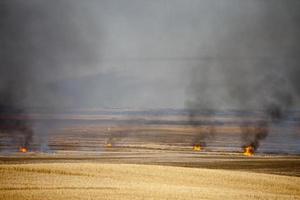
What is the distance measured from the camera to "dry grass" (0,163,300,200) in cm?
1762

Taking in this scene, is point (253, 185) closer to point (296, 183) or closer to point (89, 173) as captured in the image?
point (296, 183)

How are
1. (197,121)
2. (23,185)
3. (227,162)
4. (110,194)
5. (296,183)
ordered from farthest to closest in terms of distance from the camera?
(197,121)
(227,162)
(296,183)
(23,185)
(110,194)

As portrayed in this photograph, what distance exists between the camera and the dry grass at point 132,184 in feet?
57.8

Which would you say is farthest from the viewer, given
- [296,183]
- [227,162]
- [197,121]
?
[197,121]

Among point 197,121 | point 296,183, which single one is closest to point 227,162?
point 296,183

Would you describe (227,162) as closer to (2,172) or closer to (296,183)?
(296,183)

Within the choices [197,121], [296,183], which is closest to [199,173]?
[296,183]

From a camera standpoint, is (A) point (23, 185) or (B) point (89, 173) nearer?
(A) point (23, 185)

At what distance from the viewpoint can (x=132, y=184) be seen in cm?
2066

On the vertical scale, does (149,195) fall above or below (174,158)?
below

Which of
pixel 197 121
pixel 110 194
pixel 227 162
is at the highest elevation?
pixel 197 121

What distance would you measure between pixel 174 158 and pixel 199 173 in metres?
20.8

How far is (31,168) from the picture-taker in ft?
80.5

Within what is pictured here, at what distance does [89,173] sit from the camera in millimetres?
23609
